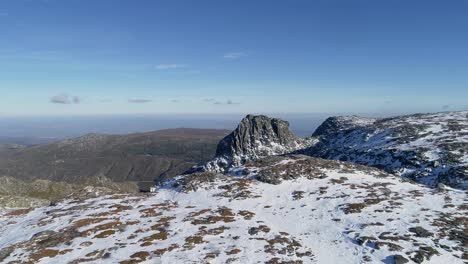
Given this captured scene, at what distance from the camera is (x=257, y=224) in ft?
130

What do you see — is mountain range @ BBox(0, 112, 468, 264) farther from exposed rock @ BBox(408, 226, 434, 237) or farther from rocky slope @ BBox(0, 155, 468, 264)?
rocky slope @ BBox(0, 155, 468, 264)

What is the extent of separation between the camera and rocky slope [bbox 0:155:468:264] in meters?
31.2

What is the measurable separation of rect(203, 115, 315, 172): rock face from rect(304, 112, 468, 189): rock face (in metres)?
36.3

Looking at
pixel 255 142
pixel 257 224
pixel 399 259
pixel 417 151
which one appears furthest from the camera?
pixel 255 142

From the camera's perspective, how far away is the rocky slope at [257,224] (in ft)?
102

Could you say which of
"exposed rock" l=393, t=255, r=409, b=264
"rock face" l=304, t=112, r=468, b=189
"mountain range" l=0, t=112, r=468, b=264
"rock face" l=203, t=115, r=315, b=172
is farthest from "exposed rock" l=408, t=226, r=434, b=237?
"rock face" l=203, t=115, r=315, b=172

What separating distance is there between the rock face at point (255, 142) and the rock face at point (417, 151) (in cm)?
3629

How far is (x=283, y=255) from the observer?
30.7 meters

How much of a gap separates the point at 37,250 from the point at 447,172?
72717 mm

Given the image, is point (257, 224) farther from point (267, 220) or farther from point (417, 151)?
point (417, 151)

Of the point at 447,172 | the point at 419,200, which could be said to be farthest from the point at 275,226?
the point at 447,172

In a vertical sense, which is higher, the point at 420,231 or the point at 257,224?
the point at 420,231

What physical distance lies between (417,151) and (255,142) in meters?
92.1

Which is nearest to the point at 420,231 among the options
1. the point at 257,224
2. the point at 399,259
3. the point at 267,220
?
the point at 399,259
